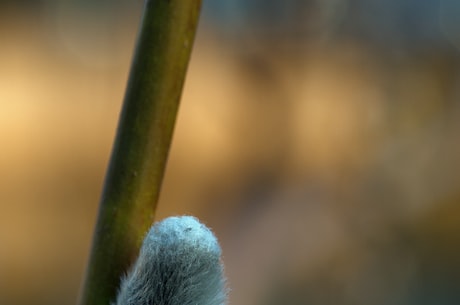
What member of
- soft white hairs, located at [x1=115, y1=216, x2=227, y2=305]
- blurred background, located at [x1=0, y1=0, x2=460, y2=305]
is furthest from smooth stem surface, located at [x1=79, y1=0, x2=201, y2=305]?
blurred background, located at [x1=0, y1=0, x2=460, y2=305]

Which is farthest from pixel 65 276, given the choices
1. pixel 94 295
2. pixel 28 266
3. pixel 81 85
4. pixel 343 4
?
pixel 94 295

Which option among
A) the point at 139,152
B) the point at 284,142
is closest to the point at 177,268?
the point at 139,152

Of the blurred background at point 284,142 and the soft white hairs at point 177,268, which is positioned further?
the blurred background at point 284,142

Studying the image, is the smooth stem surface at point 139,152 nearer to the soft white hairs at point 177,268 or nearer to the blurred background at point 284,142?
the soft white hairs at point 177,268

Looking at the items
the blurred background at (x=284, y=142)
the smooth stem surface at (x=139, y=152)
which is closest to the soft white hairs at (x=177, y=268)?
the smooth stem surface at (x=139, y=152)

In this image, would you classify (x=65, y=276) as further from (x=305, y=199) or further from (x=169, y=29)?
(x=169, y=29)

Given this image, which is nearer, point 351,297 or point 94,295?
point 94,295

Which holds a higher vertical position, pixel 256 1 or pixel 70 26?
pixel 256 1
